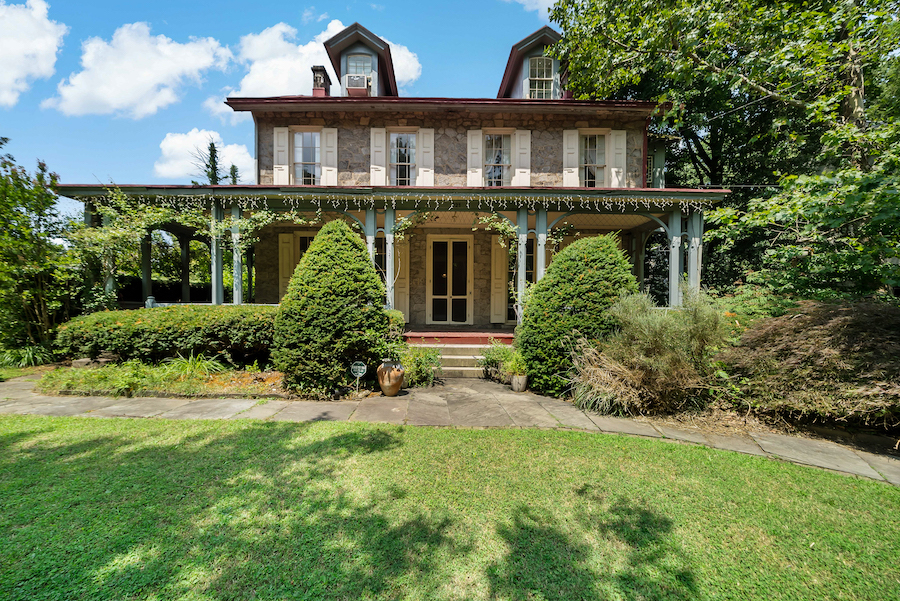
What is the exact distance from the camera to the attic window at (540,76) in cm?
1127

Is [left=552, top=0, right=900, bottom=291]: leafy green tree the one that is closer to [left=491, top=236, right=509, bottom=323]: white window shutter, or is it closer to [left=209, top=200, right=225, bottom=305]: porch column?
[left=491, top=236, right=509, bottom=323]: white window shutter

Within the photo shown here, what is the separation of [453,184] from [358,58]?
17.7ft

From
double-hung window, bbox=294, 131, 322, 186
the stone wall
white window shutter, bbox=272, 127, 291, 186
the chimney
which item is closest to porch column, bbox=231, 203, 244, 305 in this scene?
white window shutter, bbox=272, 127, 291, 186

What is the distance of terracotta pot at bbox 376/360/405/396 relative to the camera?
214 inches

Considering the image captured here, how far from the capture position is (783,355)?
14.3 feet

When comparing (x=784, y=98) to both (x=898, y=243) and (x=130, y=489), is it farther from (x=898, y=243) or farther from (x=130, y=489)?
(x=130, y=489)

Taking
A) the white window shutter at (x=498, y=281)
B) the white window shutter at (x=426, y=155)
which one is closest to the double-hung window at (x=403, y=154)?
the white window shutter at (x=426, y=155)

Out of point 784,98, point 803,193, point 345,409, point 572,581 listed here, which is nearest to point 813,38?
point 784,98

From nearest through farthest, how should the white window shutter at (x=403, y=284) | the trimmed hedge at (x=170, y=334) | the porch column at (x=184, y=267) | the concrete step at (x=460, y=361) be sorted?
1. the trimmed hedge at (x=170, y=334)
2. the concrete step at (x=460, y=361)
3. the white window shutter at (x=403, y=284)
4. the porch column at (x=184, y=267)

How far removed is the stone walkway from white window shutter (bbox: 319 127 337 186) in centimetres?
730

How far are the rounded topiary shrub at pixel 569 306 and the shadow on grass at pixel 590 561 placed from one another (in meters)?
3.11

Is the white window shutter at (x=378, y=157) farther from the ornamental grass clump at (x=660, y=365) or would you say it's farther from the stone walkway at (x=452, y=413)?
the ornamental grass clump at (x=660, y=365)

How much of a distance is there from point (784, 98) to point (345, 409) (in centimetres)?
965

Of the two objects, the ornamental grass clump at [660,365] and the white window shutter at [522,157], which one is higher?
the white window shutter at [522,157]
